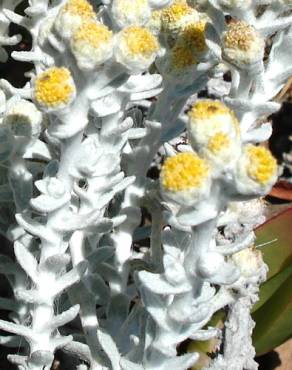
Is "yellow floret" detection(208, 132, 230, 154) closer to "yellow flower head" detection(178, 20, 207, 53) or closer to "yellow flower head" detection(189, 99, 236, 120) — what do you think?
"yellow flower head" detection(189, 99, 236, 120)

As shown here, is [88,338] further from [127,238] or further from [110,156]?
[110,156]

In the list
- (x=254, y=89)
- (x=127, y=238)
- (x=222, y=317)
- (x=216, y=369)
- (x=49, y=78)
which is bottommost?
(x=222, y=317)

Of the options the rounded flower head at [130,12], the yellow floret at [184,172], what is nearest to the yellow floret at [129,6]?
the rounded flower head at [130,12]

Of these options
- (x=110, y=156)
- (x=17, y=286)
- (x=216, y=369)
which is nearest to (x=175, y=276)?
(x=110, y=156)

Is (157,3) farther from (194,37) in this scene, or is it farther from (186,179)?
(186,179)

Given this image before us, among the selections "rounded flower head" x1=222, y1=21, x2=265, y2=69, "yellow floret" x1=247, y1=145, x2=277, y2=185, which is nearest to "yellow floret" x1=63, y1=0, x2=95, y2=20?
"rounded flower head" x1=222, y1=21, x2=265, y2=69

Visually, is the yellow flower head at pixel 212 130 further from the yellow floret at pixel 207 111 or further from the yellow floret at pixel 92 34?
the yellow floret at pixel 92 34

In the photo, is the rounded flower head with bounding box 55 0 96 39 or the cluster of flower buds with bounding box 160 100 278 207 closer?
the cluster of flower buds with bounding box 160 100 278 207
